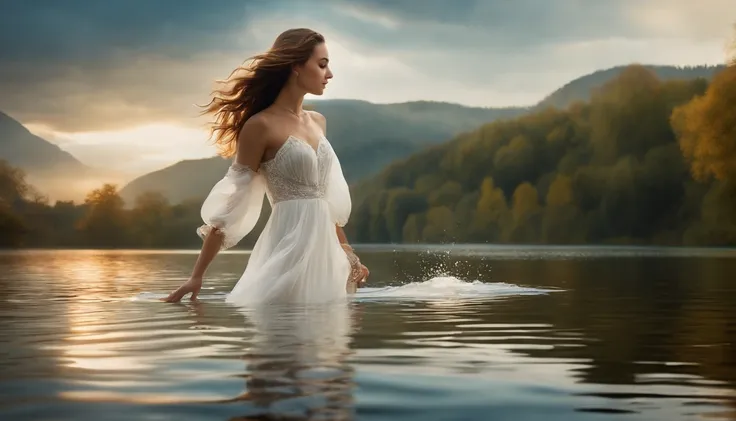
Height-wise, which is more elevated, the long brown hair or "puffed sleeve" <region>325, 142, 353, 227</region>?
the long brown hair

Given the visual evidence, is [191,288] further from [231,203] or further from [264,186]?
[264,186]

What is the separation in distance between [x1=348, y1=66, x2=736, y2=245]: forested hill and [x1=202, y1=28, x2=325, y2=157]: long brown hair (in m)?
40.7

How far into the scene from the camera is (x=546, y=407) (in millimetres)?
3932

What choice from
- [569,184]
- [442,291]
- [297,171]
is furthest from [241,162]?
[569,184]

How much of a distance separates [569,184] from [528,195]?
198 inches

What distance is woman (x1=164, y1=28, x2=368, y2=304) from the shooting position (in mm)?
8852

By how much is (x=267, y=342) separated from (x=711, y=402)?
8.92 feet

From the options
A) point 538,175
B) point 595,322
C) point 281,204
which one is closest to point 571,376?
point 595,322

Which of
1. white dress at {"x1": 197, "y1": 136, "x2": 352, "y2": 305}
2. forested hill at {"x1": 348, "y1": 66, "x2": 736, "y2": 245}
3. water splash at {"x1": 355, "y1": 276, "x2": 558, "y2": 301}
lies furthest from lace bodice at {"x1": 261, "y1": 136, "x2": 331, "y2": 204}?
forested hill at {"x1": 348, "y1": 66, "x2": 736, "y2": 245}

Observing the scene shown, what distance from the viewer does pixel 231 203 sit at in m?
8.91

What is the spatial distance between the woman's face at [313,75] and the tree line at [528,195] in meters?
46.5

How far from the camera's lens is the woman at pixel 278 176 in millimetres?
8852

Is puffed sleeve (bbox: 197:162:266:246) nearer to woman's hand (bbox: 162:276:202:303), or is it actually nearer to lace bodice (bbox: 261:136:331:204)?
lace bodice (bbox: 261:136:331:204)

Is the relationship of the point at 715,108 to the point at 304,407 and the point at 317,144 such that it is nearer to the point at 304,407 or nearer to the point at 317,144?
the point at 317,144
